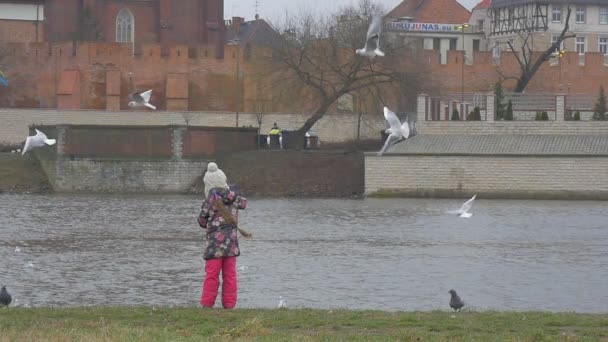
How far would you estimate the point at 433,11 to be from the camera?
94312 mm

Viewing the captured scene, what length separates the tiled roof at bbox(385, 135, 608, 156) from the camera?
44.6m

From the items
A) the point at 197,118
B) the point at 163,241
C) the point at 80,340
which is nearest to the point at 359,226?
the point at 163,241

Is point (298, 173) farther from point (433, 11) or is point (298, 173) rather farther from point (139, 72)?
point (433, 11)

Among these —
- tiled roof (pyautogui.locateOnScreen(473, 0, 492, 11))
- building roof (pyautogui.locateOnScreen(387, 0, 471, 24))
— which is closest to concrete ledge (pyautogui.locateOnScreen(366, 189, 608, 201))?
building roof (pyautogui.locateOnScreen(387, 0, 471, 24))

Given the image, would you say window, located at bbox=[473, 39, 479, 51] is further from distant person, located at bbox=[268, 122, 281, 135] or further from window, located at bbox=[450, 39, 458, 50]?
distant person, located at bbox=[268, 122, 281, 135]

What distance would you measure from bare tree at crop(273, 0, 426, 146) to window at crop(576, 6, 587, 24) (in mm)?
36118

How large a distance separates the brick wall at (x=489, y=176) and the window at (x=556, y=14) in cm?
4280

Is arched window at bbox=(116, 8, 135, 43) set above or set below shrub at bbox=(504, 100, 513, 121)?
above

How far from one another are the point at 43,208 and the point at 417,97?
15.8m

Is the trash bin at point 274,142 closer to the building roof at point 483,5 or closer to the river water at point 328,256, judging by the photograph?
the river water at point 328,256

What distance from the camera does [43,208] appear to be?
3822 cm

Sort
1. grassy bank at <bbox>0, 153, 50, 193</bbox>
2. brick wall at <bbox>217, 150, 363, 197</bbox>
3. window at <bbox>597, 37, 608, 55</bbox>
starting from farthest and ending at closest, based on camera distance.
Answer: window at <bbox>597, 37, 608, 55</bbox>
grassy bank at <bbox>0, 153, 50, 193</bbox>
brick wall at <bbox>217, 150, 363, 197</bbox>

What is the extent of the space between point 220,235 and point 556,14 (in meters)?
72.8

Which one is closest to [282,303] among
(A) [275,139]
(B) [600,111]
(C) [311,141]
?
(B) [600,111]
